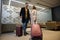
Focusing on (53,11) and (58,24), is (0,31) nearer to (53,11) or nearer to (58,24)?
(58,24)

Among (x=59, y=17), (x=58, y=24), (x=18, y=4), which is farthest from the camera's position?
(x=59, y=17)

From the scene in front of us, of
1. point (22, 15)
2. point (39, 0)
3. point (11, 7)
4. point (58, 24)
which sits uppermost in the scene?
point (39, 0)

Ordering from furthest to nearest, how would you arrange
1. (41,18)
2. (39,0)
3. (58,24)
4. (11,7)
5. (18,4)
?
(41,18)
(39,0)
(18,4)
(11,7)
(58,24)

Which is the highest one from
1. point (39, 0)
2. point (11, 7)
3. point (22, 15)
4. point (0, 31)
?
point (39, 0)

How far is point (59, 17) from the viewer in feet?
37.7

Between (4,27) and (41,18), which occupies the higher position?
(41,18)

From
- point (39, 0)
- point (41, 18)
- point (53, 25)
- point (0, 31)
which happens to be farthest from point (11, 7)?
point (41, 18)

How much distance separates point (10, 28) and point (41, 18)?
13.8 feet

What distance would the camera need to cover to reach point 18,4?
7418 mm

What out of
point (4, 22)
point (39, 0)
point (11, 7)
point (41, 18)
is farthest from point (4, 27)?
point (41, 18)

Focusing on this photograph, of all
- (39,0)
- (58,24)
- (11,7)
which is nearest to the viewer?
(58,24)

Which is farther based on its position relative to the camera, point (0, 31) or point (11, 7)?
point (11, 7)

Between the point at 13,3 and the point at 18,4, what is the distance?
0.48 m

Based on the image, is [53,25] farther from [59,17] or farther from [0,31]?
[59,17]
